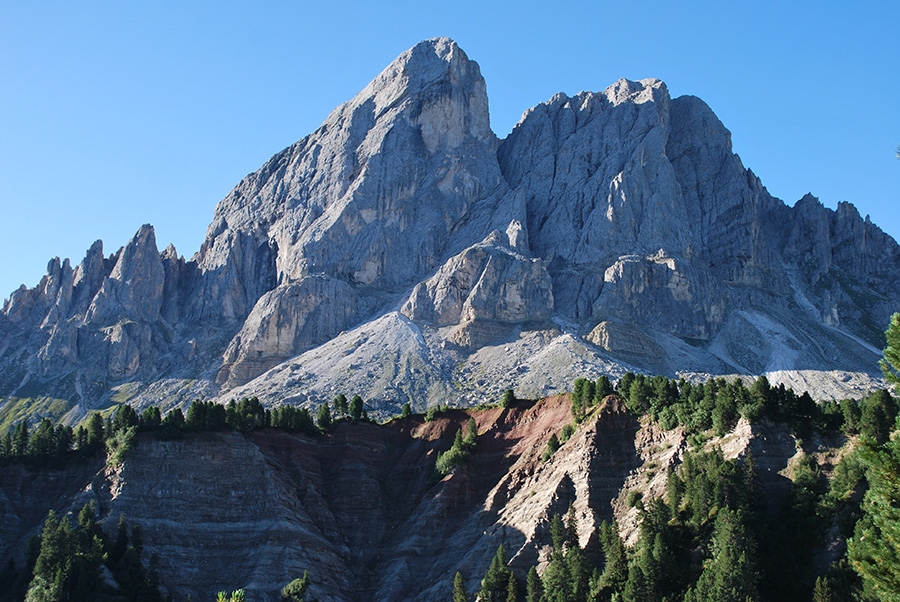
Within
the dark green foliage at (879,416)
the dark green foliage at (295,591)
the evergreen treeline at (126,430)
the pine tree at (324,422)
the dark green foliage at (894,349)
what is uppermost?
the pine tree at (324,422)

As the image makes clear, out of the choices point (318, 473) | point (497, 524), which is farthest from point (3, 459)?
point (497, 524)

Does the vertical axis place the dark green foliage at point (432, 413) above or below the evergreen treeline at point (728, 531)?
above

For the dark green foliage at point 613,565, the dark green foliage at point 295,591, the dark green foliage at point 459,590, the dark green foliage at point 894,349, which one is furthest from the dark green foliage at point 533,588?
the dark green foliage at point 894,349

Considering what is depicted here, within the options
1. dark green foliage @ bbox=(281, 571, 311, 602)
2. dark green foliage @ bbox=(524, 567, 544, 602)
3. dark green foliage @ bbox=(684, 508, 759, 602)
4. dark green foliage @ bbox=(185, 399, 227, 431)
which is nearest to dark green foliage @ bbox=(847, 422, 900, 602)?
dark green foliage @ bbox=(684, 508, 759, 602)

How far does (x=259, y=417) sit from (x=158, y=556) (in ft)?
88.8

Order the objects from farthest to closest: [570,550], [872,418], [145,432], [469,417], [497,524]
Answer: [469,417]
[145,432]
[497,524]
[570,550]
[872,418]

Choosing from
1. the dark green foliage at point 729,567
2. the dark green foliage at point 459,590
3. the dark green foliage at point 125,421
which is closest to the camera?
the dark green foliage at point 729,567

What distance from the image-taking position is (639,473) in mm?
103562

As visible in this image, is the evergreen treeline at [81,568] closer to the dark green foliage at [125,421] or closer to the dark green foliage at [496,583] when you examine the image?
the dark green foliage at [125,421]

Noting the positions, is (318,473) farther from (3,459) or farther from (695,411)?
(695,411)

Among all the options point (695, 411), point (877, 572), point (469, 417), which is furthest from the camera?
point (469, 417)

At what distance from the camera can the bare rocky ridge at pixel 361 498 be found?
341 ft

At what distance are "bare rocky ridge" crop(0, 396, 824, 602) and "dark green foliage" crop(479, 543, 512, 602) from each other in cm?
250

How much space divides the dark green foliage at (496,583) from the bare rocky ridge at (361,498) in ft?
8.21
